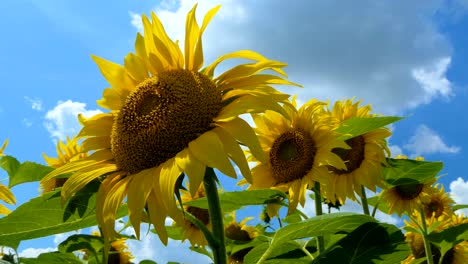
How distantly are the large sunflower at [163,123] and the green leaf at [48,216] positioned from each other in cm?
12

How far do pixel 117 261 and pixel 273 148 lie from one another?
2.95 m

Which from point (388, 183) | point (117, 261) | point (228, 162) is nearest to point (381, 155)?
point (388, 183)

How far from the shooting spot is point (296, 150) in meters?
3.89

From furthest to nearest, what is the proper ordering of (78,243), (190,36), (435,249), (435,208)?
1. (435,208)
2. (435,249)
3. (78,243)
4. (190,36)

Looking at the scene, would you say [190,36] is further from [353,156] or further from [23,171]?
[353,156]

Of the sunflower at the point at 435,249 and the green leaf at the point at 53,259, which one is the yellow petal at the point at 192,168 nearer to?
the green leaf at the point at 53,259

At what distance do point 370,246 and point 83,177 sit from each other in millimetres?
1224

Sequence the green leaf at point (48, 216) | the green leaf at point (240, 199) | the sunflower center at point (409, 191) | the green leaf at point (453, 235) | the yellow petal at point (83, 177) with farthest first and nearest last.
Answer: the sunflower center at point (409, 191)
the green leaf at point (453, 235)
the green leaf at point (240, 199)
the green leaf at point (48, 216)
the yellow petal at point (83, 177)

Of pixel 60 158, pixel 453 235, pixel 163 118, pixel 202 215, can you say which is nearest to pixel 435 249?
pixel 453 235

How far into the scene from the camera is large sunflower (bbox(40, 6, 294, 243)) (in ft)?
6.81

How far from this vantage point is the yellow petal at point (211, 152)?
1968 millimetres

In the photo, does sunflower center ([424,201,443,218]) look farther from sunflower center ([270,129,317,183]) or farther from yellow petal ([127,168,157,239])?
yellow petal ([127,168,157,239])

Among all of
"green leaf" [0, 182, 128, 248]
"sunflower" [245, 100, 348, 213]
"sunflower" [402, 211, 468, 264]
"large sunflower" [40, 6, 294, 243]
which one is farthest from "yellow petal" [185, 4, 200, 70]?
"sunflower" [402, 211, 468, 264]

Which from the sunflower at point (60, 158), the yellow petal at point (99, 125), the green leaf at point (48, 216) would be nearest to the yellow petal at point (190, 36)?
the yellow petal at point (99, 125)
